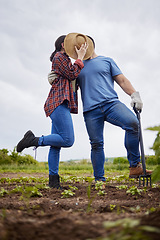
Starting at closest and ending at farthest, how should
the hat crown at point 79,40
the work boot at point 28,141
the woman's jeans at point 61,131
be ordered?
the woman's jeans at point 61,131 < the work boot at point 28,141 < the hat crown at point 79,40

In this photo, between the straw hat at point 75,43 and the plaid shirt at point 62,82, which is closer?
the plaid shirt at point 62,82

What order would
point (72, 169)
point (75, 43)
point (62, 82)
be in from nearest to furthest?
point (62, 82), point (75, 43), point (72, 169)

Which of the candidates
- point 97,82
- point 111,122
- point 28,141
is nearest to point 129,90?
point 97,82

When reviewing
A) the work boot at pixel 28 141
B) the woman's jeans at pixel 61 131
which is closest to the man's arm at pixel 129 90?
the woman's jeans at pixel 61 131

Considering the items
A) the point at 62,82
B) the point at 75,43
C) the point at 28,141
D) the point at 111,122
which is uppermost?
the point at 75,43

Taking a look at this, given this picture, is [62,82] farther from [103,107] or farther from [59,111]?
[103,107]

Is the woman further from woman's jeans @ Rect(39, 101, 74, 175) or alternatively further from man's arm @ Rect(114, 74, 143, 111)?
man's arm @ Rect(114, 74, 143, 111)

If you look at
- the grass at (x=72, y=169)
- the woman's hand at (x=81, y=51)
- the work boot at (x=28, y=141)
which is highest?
the woman's hand at (x=81, y=51)

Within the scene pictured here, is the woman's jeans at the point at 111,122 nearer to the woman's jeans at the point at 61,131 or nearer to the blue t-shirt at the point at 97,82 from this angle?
the blue t-shirt at the point at 97,82

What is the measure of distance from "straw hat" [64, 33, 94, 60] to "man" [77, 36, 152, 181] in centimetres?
16

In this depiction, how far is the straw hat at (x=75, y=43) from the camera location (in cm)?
400

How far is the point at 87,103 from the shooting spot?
411 centimetres

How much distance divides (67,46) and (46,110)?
1.03m

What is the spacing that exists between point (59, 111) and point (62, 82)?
1.48ft
